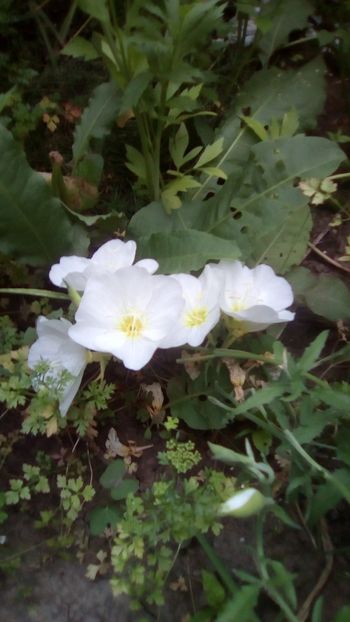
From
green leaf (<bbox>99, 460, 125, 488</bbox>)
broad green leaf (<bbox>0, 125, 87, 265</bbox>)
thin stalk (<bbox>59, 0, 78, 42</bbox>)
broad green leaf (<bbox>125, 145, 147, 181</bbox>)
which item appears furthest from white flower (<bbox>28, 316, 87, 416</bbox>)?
thin stalk (<bbox>59, 0, 78, 42</bbox>)

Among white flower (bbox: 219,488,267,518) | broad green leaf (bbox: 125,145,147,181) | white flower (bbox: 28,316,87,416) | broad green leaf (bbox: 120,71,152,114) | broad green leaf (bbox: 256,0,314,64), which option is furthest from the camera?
broad green leaf (bbox: 256,0,314,64)

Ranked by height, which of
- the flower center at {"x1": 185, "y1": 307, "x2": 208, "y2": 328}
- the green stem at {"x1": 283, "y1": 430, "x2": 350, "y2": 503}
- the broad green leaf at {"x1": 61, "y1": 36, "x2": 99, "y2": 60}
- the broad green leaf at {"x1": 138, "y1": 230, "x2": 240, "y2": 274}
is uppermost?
the broad green leaf at {"x1": 61, "y1": 36, "x2": 99, "y2": 60}

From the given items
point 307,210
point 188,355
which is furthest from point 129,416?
point 307,210

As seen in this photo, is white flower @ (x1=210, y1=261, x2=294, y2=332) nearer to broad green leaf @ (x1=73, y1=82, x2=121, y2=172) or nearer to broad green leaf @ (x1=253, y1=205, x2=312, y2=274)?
broad green leaf @ (x1=253, y1=205, x2=312, y2=274)

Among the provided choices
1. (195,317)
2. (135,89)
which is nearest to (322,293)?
(195,317)

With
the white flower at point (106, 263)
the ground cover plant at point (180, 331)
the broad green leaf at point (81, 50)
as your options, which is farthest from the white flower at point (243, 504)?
the broad green leaf at point (81, 50)

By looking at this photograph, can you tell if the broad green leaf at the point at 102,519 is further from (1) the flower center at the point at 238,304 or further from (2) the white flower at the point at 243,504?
(1) the flower center at the point at 238,304

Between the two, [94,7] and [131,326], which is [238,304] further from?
[94,7]
